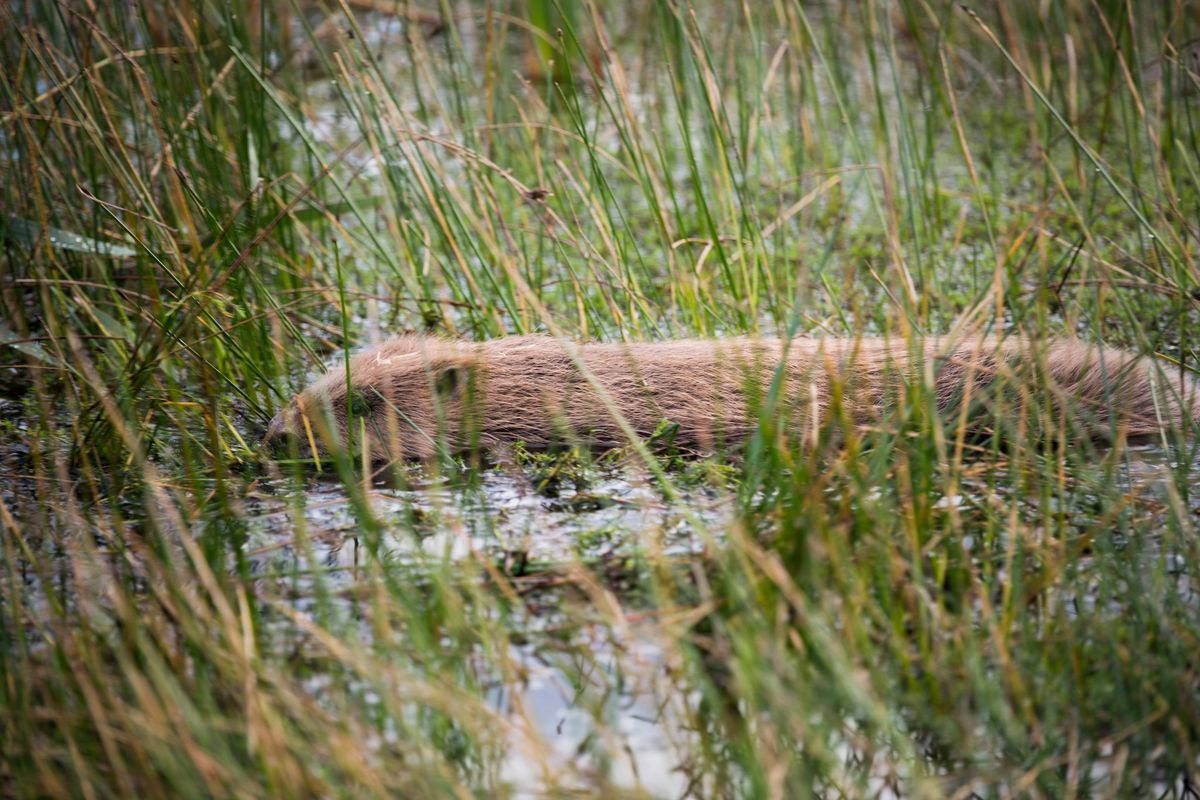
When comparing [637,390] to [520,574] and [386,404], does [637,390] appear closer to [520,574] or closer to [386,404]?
[386,404]

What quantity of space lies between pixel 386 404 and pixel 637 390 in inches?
25.1

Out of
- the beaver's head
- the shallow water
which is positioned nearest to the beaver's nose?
the beaver's head

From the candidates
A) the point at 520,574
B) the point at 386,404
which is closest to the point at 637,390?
the point at 386,404

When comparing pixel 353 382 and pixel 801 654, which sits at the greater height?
pixel 353 382

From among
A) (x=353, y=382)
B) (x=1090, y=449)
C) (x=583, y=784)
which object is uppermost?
(x=353, y=382)

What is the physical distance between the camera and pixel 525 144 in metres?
4.70

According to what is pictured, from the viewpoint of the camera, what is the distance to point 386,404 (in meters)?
2.98

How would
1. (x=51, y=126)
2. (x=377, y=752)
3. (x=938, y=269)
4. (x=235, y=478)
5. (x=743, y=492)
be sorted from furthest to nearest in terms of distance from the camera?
(x=938, y=269)
(x=51, y=126)
(x=235, y=478)
(x=743, y=492)
(x=377, y=752)

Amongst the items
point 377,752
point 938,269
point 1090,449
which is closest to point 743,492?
point 1090,449

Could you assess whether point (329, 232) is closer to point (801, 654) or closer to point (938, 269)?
point (938, 269)

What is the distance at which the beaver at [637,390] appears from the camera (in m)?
2.85

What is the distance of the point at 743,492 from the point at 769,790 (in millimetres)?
844

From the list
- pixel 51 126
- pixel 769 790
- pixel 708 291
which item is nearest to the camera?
pixel 769 790

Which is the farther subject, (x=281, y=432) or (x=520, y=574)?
(x=281, y=432)
